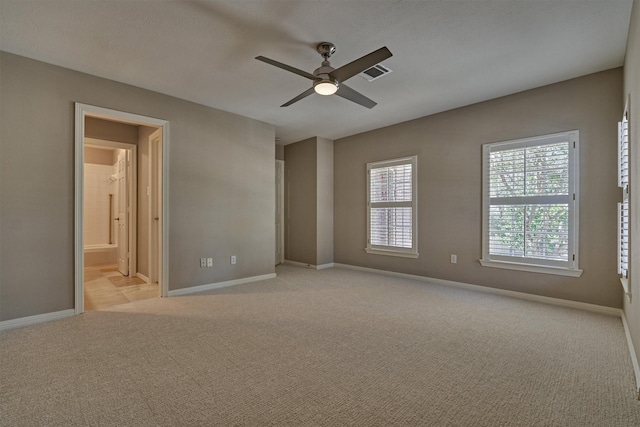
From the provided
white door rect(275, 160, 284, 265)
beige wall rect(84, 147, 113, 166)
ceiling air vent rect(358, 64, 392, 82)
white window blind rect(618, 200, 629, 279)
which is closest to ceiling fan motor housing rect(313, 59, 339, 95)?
ceiling air vent rect(358, 64, 392, 82)

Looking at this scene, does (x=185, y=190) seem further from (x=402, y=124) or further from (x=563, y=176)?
(x=563, y=176)

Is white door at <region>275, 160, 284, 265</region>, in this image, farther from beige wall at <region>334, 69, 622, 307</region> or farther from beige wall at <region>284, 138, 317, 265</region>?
beige wall at <region>334, 69, 622, 307</region>

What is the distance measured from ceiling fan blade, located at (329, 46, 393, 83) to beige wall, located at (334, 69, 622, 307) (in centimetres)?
260

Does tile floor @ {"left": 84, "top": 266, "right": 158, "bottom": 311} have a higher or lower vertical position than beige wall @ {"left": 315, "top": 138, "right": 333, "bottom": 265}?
lower

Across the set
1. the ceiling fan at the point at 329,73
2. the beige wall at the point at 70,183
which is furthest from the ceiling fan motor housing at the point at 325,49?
the beige wall at the point at 70,183

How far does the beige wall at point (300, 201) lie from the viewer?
243 inches

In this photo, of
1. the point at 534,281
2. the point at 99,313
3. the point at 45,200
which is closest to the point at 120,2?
the point at 45,200

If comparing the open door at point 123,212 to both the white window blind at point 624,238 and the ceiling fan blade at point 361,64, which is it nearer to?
the ceiling fan blade at point 361,64

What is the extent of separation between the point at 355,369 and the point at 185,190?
10.7 ft

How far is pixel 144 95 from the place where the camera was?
3799 millimetres

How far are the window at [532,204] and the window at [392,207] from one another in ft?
3.75

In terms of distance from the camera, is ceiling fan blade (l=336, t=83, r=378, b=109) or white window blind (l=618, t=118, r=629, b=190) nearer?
white window blind (l=618, t=118, r=629, b=190)

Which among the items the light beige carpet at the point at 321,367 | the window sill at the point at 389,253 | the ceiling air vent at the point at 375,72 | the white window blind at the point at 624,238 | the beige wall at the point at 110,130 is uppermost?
the ceiling air vent at the point at 375,72

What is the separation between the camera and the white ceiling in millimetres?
2293
